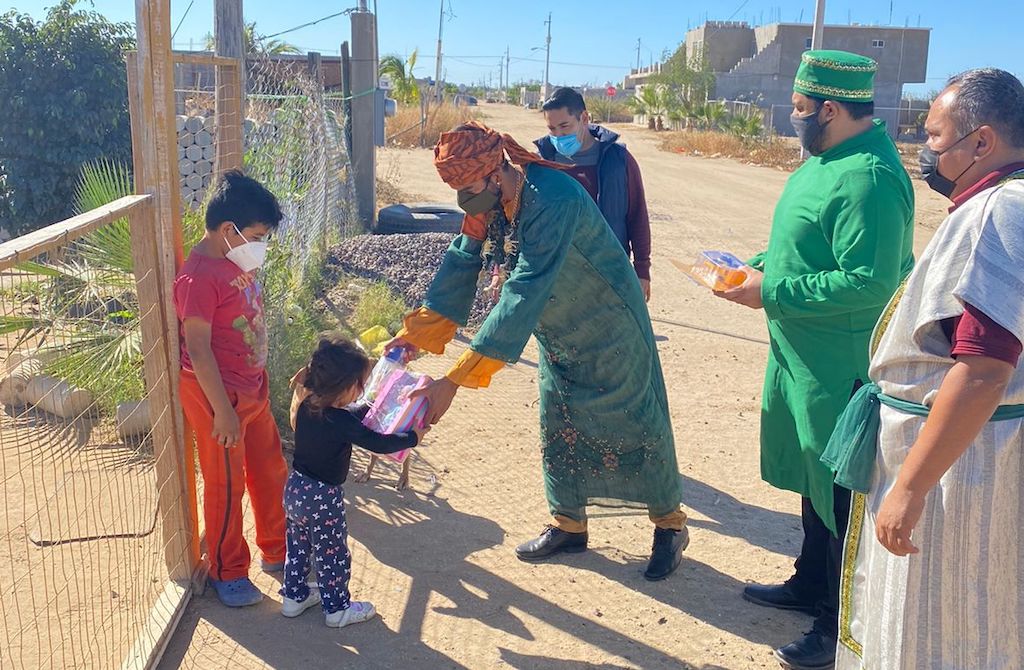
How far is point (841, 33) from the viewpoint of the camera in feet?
159

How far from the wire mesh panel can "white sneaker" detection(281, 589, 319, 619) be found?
1.29 ft

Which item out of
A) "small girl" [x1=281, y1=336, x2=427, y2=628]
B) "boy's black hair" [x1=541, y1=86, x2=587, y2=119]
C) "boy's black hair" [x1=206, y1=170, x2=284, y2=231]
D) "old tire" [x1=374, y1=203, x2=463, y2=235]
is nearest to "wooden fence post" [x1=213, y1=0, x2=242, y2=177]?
"boy's black hair" [x1=206, y1=170, x2=284, y2=231]

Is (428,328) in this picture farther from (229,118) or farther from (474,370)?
(229,118)

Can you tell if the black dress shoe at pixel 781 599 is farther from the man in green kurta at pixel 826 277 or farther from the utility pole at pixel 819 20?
the utility pole at pixel 819 20

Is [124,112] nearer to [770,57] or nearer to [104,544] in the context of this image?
[104,544]

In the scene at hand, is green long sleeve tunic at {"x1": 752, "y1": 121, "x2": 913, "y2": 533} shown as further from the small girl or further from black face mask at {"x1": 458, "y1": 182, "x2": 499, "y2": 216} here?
the small girl

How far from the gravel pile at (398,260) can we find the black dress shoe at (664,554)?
4.29 metres

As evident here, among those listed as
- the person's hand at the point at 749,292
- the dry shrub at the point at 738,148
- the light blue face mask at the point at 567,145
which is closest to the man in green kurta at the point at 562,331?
the person's hand at the point at 749,292

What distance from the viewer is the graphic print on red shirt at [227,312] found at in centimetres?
327

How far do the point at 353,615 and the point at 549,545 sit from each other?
96cm

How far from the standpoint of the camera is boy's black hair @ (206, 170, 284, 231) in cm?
333

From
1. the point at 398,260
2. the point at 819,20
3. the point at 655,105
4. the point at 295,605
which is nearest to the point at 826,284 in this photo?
the point at 295,605

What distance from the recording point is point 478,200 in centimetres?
332

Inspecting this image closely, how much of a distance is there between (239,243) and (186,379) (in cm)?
54
